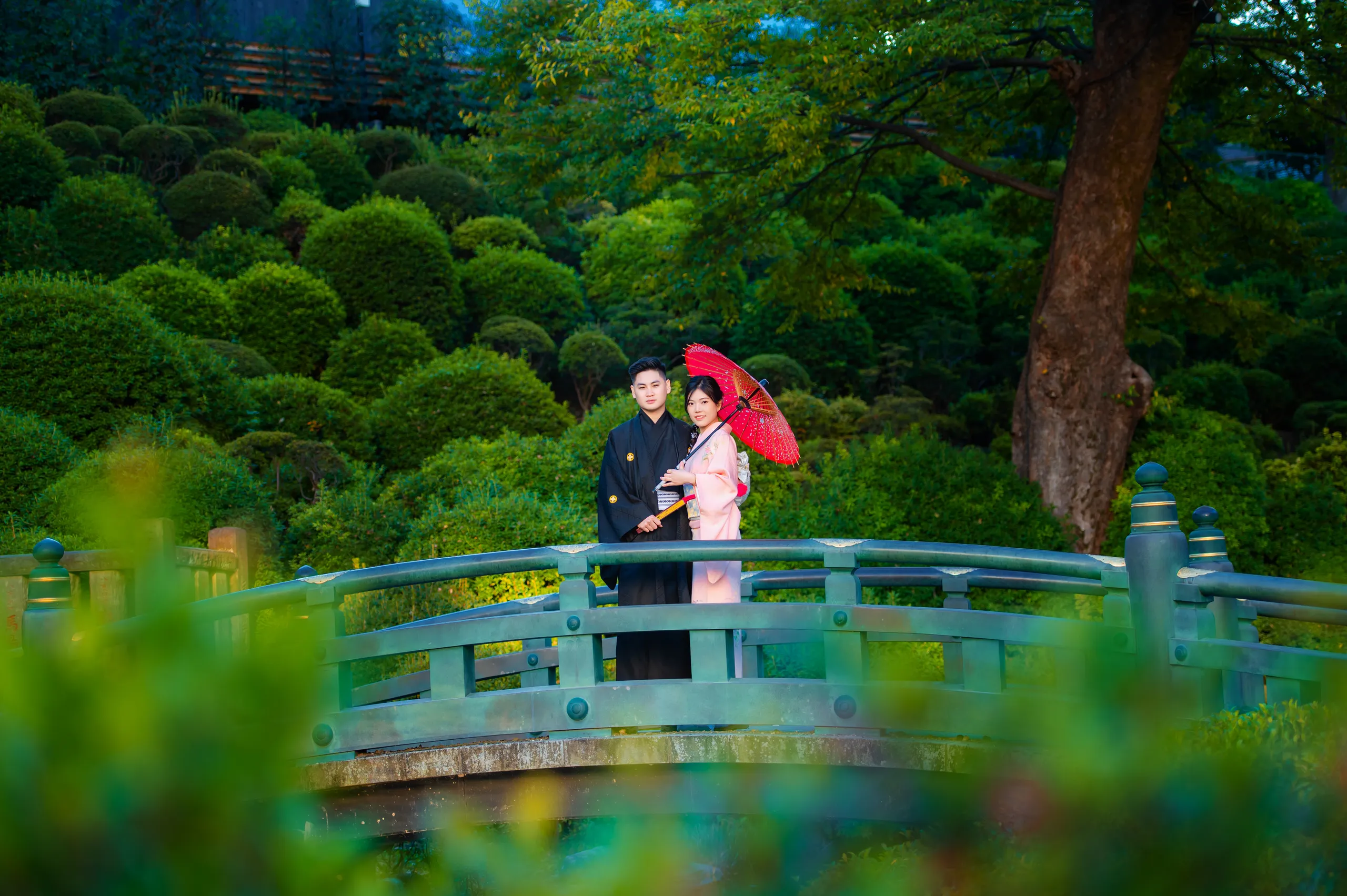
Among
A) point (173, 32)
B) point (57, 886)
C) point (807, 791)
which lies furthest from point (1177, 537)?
point (173, 32)

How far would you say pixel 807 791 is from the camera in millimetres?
1328

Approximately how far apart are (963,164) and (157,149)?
14331 mm

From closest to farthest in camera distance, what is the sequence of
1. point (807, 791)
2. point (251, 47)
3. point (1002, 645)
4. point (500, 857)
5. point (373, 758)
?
point (500, 857) → point (807, 791) → point (1002, 645) → point (373, 758) → point (251, 47)

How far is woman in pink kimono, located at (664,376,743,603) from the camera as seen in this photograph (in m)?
5.29

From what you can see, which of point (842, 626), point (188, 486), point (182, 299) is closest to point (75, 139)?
point (182, 299)

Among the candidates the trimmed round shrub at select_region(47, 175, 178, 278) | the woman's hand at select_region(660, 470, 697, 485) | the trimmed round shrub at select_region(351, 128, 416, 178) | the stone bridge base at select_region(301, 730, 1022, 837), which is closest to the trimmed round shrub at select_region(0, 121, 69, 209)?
the trimmed round shrub at select_region(47, 175, 178, 278)

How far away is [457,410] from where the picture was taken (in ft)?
43.6

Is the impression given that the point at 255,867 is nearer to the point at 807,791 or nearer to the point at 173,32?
the point at 807,791

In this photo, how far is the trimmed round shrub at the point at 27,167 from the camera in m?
16.7

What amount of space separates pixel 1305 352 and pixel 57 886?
21734 mm

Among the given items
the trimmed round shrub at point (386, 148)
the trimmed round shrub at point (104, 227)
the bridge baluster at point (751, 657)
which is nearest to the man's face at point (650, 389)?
the bridge baluster at point (751, 657)

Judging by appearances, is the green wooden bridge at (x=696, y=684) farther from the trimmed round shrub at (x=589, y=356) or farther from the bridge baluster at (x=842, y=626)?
the trimmed round shrub at (x=589, y=356)

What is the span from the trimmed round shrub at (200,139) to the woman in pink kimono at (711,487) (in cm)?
1764

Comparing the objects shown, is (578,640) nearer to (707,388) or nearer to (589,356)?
(707,388)
